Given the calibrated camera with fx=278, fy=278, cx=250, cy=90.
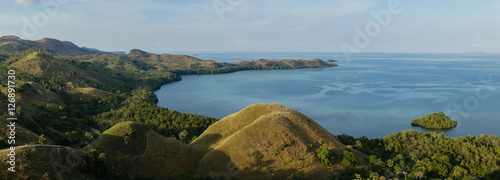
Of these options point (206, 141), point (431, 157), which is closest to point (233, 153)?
point (206, 141)

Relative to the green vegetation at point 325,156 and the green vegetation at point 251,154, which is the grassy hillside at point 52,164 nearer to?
the green vegetation at point 251,154

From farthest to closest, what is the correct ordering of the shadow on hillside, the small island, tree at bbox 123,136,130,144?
the small island, the shadow on hillside, tree at bbox 123,136,130,144

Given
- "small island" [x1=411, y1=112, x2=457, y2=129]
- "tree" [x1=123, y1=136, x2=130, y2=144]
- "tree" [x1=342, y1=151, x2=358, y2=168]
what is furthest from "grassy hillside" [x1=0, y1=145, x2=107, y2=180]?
"small island" [x1=411, y1=112, x2=457, y2=129]

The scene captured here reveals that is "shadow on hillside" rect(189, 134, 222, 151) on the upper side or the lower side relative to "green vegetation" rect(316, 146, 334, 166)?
lower

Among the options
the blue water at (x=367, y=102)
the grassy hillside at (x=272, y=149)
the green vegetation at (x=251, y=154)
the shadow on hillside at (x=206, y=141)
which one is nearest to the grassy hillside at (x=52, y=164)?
the green vegetation at (x=251, y=154)

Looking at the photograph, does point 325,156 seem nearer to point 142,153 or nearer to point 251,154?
point 251,154

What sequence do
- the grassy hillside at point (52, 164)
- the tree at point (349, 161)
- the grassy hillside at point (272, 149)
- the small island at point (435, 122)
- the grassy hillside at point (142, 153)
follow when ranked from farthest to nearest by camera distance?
1. the small island at point (435, 122)
2. the tree at point (349, 161)
3. the grassy hillside at point (272, 149)
4. the grassy hillside at point (142, 153)
5. the grassy hillside at point (52, 164)

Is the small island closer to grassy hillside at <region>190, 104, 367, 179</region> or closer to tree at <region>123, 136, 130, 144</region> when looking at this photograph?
grassy hillside at <region>190, 104, 367, 179</region>

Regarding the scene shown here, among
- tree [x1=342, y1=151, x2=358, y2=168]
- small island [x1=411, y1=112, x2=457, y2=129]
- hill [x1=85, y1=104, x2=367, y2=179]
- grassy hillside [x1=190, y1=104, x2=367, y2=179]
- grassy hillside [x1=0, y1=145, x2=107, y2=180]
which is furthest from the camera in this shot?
small island [x1=411, y1=112, x2=457, y2=129]

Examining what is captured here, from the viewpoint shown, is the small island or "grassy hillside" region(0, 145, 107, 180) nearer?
"grassy hillside" region(0, 145, 107, 180)

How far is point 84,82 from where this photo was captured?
15438cm

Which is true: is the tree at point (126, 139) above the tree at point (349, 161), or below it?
above

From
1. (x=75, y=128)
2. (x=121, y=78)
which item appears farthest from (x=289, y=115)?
(x=121, y=78)

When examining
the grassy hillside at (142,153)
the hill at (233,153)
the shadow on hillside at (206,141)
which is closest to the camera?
the grassy hillside at (142,153)
